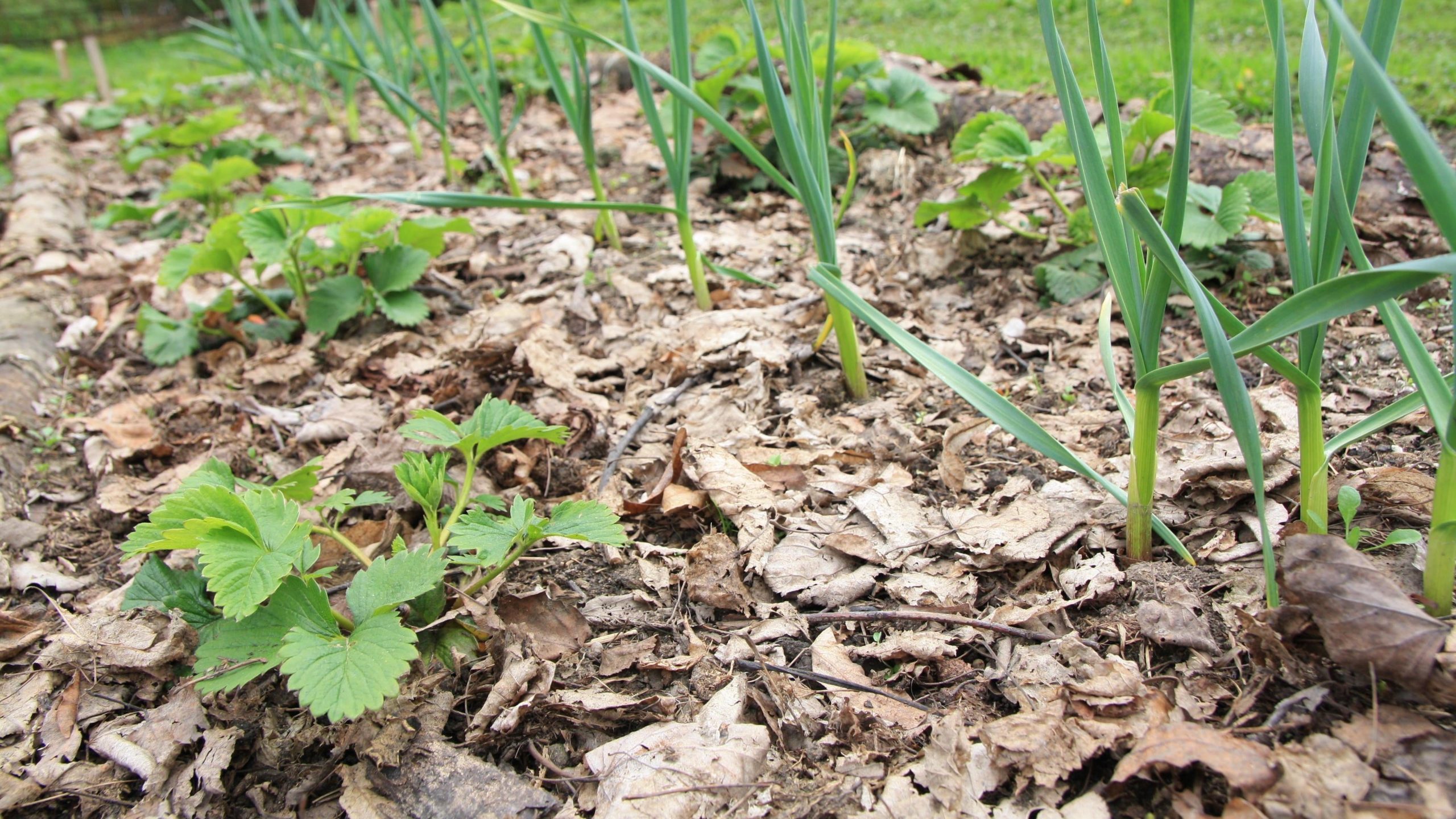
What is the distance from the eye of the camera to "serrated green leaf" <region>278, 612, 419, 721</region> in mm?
908

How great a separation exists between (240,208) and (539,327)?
129 cm

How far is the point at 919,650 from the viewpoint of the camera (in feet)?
3.57

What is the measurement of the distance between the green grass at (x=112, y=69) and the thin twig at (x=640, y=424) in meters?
3.82

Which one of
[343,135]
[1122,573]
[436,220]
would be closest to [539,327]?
[436,220]

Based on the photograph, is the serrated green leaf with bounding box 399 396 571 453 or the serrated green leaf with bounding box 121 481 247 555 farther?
the serrated green leaf with bounding box 399 396 571 453

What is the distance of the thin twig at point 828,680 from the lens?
1021 millimetres

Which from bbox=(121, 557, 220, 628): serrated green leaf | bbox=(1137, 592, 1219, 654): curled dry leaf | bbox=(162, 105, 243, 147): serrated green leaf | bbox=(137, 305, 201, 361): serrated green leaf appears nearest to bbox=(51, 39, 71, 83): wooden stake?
bbox=(162, 105, 243, 147): serrated green leaf

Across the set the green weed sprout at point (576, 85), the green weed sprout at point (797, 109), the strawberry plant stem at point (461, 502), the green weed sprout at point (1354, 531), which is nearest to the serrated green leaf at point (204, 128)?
the green weed sprout at point (576, 85)

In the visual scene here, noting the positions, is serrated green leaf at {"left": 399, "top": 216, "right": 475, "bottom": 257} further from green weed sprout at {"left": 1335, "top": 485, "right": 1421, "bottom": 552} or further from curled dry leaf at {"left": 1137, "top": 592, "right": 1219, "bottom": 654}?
green weed sprout at {"left": 1335, "top": 485, "right": 1421, "bottom": 552}

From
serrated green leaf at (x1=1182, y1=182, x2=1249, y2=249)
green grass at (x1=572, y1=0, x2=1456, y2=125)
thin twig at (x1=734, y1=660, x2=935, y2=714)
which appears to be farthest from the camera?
green grass at (x1=572, y1=0, x2=1456, y2=125)

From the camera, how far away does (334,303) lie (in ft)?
6.88

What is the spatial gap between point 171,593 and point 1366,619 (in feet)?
4.78

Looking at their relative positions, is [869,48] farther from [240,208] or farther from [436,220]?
[240,208]

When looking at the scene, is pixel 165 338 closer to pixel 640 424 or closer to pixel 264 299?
pixel 264 299
